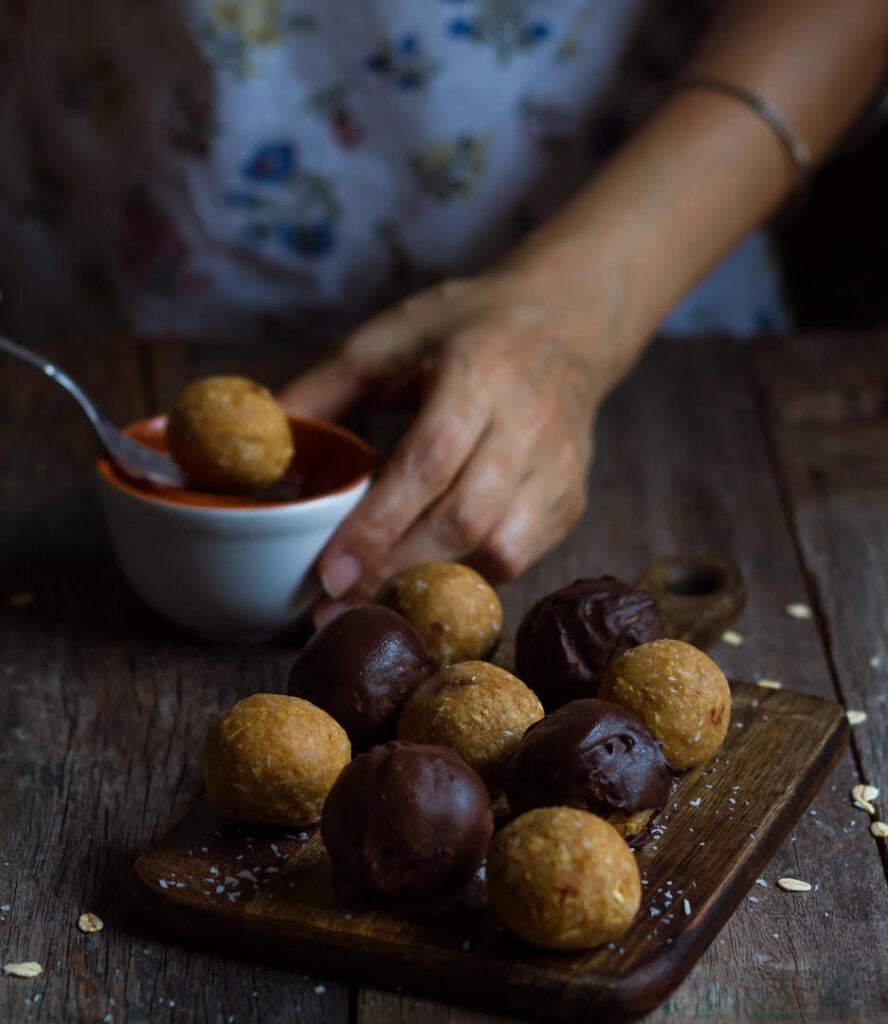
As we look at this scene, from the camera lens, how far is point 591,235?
1659 millimetres

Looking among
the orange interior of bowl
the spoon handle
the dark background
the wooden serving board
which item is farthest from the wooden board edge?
the dark background

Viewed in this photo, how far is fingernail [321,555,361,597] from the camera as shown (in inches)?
50.2

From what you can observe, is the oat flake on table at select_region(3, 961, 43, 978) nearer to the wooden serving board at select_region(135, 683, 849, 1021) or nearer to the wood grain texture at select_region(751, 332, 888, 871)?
the wooden serving board at select_region(135, 683, 849, 1021)

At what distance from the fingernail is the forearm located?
0.50 metres

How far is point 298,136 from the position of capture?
6.07ft

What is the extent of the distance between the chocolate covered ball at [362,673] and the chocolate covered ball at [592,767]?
13 cm

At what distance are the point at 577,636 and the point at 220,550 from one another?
33cm

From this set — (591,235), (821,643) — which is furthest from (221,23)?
(821,643)

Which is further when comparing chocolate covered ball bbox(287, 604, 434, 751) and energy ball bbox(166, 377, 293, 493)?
energy ball bbox(166, 377, 293, 493)

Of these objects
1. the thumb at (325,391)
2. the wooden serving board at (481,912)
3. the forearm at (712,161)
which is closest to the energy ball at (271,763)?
the wooden serving board at (481,912)

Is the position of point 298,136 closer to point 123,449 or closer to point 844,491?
point 123,449

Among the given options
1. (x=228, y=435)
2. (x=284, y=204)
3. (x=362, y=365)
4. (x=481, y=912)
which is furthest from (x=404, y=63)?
(x=481, y=912)

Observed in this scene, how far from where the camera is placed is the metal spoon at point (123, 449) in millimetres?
1322

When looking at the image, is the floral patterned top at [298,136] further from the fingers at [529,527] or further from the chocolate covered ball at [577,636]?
the chocolate covered ball at [577,636]
